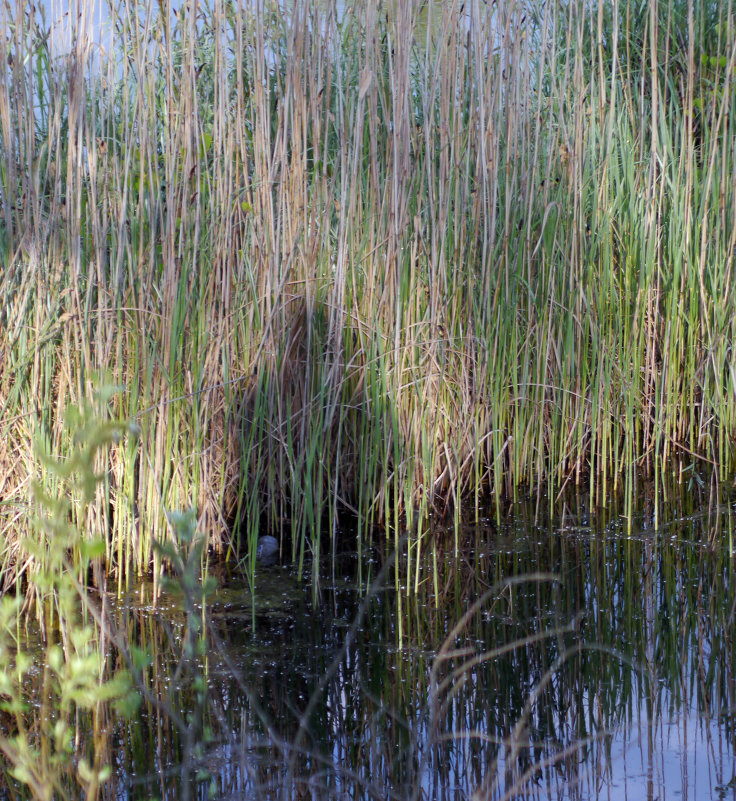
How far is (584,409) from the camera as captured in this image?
9.08 ft

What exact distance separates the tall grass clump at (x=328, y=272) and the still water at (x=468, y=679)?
0.68ft

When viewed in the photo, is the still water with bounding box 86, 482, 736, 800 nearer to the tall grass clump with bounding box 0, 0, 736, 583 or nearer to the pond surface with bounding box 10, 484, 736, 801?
the pond surface with bounding box 10, 484, 736, 801

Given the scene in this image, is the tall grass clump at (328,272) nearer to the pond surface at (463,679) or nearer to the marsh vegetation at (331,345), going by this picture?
the marsh vegetation at (331,345)

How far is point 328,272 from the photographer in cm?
223

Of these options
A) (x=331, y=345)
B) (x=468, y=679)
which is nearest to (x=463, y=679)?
(x=468, y=679)

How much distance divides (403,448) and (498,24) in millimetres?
1155

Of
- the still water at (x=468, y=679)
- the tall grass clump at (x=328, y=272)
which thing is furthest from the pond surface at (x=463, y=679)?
the tall grass clump at (x=328, y=272)

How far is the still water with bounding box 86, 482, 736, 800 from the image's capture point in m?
1.34

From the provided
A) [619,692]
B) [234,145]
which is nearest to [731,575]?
[619,692]

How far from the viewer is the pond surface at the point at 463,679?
1342 mm

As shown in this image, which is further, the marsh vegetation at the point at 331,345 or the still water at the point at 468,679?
the marsh vegetation at the point at 331,345

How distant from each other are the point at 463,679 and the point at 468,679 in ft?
0.22

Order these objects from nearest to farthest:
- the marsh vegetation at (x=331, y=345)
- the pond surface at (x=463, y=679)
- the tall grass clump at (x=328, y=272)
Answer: the pond surface at (x=463, y=679) < the marsh vegetation at (x=331, y=345) < the tall grass clump at (x=328, y=272)

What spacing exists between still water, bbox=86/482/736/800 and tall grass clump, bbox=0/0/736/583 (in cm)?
21
